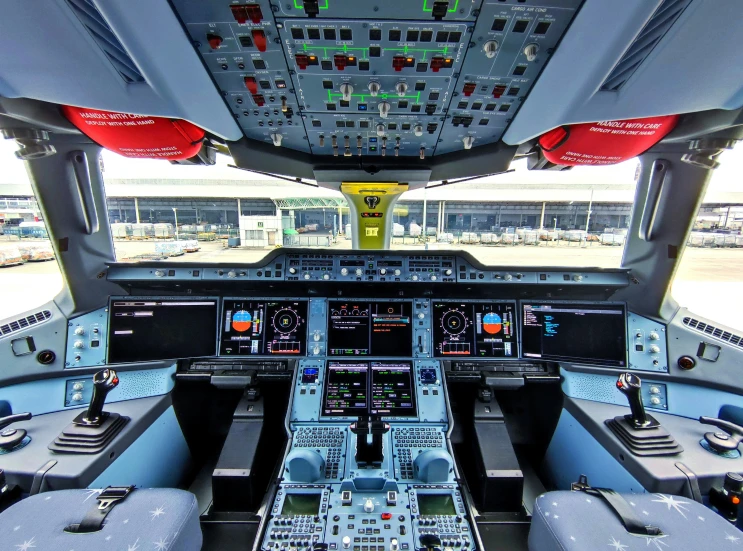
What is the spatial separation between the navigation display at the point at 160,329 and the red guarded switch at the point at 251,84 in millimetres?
1453

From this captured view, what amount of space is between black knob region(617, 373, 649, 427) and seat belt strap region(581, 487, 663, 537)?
0.62 metres

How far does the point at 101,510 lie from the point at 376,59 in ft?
6.42

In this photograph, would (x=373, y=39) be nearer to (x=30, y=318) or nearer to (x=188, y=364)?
(x=188, y=364)

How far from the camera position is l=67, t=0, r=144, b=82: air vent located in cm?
99

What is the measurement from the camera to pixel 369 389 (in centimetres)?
217

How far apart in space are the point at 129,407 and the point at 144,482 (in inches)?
16.7

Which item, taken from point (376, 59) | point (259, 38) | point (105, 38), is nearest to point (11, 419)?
point (105, 38)

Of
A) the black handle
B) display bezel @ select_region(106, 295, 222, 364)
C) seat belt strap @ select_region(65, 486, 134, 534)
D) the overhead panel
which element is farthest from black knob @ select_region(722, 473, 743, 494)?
the black handle

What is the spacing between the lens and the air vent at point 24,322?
2.04m

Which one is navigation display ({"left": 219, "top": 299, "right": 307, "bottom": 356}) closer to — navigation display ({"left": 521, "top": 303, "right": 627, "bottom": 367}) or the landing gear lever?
the landing gear lever

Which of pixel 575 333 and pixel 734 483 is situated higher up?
pixel 575 333

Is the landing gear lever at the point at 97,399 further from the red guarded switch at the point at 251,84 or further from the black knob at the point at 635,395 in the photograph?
the black knob at the point at 635,395

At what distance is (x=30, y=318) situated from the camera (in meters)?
2.12

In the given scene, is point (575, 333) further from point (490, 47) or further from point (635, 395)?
point (490, 47)
